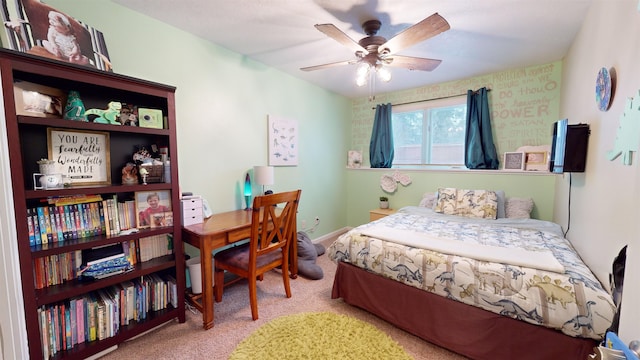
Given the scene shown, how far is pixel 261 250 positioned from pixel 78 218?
1.15m

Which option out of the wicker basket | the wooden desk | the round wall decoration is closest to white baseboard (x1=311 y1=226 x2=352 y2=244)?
the wooden desk

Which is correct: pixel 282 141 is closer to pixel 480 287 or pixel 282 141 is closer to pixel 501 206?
pixel 480 287

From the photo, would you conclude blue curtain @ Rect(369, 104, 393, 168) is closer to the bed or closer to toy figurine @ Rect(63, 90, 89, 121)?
the bed

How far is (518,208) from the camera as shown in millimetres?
2689

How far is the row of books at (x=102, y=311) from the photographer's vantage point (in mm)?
1350

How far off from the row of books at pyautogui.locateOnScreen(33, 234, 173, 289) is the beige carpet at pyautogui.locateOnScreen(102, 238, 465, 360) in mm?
563

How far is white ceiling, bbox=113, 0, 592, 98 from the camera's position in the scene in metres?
1.68

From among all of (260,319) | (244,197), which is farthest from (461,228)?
(244,197)

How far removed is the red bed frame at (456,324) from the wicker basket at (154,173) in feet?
5.38

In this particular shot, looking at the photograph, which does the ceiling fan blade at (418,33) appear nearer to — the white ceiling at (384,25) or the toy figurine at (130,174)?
the white ceiling at (384,25)

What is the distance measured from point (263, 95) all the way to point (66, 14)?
5.17ft

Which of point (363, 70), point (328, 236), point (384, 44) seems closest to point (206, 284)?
point (363, 70)

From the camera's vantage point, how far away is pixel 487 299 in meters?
1.42

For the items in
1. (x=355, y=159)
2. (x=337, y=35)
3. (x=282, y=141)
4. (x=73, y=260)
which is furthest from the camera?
(x=355, y=159)
